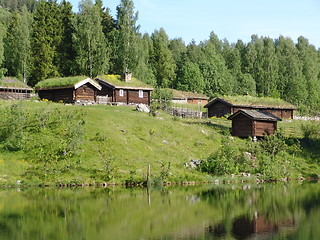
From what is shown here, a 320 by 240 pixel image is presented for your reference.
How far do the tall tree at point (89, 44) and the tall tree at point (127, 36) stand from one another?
4132 millimetres

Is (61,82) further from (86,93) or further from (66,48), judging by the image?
(66,48)

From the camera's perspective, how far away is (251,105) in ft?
271

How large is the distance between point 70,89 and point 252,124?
2595cm

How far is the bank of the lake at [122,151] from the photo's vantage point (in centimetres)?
4316

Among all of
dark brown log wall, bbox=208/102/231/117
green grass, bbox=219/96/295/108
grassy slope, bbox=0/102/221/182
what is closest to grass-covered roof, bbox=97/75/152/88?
grassy slope, bbox=0/102/221/182

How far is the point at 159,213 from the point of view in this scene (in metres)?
28.6

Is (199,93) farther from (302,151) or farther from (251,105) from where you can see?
(302,151)

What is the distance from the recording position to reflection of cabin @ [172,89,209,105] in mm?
102775

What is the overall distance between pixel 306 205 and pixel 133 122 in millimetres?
29058

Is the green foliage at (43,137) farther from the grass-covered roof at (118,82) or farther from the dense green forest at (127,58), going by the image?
the grass-covered roof at (118,82)

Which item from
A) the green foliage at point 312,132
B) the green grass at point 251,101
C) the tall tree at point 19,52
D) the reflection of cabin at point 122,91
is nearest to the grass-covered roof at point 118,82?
the reflection of cabin at point 122,91

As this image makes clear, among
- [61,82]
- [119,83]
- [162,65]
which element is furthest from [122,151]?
[162,65]

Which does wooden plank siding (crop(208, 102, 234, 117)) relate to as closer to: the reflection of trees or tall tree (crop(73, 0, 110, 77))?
tall tree (crop(73, 0, 110, 77))

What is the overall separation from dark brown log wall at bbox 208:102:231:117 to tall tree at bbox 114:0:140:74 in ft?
54.6
